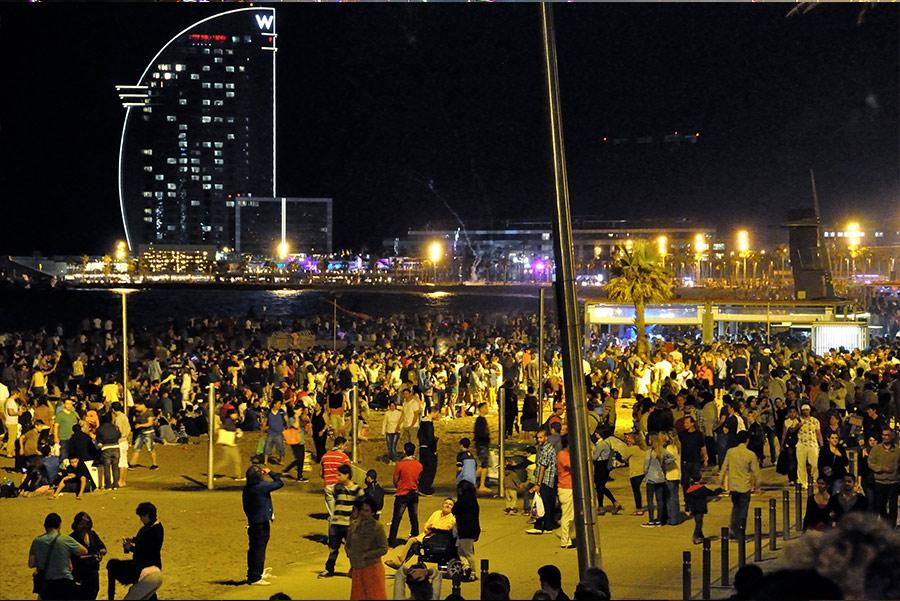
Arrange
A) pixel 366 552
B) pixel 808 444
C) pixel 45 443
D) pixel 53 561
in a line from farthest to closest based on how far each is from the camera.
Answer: pixel 45 443 → pixel 808 444 → pixel 366 552 → pixel 53 561

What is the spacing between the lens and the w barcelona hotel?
18162cm

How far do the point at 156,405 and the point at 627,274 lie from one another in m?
16.7

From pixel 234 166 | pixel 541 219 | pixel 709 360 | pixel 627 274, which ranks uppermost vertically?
pixel 234 166

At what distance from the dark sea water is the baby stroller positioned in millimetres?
75572

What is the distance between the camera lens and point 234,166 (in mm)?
187375

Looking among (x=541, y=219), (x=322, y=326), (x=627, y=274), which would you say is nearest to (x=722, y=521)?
(x=627, y=274)

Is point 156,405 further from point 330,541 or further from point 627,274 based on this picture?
point 627,274

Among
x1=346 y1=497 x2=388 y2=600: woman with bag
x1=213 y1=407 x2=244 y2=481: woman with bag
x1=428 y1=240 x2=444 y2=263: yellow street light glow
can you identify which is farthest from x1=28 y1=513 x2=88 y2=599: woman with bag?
x1=428 y1=240 x2=444 y2=263: yellow street light glow

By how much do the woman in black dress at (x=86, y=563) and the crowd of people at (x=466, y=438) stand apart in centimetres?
6

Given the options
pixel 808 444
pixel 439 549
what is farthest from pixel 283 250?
pixel 439 549

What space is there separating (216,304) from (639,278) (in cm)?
11841

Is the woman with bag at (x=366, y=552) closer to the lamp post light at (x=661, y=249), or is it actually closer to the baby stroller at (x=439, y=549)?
the baby stroller at (x=439, y=549)

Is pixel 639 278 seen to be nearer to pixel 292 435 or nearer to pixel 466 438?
Answer: pixel 292 435

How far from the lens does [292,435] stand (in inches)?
640
